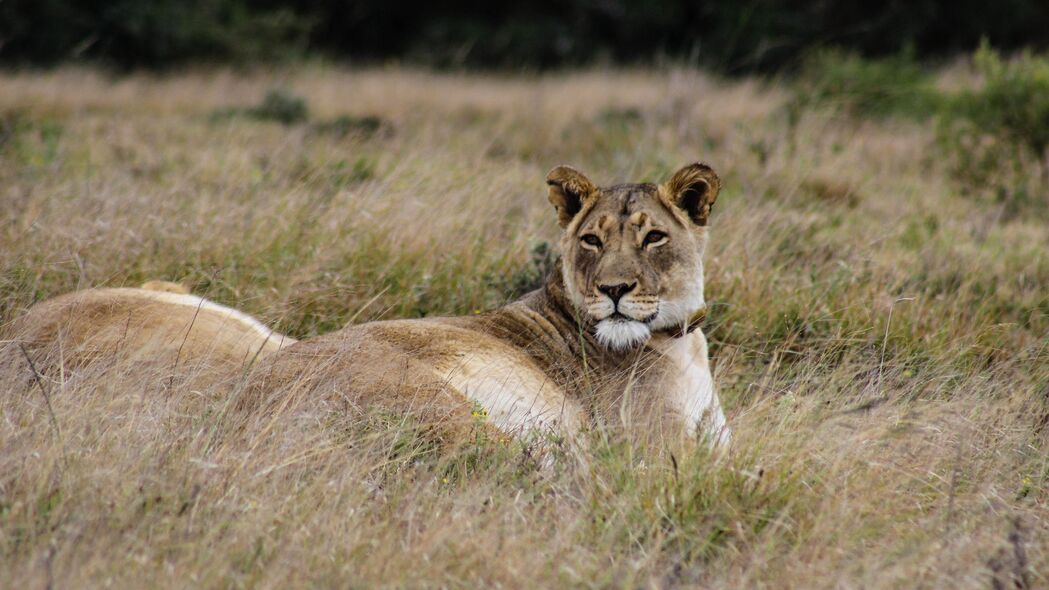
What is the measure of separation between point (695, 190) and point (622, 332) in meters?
0.87

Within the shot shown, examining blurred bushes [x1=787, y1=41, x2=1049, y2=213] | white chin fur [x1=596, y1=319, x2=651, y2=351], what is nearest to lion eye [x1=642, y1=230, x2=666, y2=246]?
white chin fur [x1=596, y1=319, x2=651, y2=351]

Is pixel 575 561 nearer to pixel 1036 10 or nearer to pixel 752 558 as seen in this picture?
pixel 752 558

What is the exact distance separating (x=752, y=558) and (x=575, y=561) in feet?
1.99

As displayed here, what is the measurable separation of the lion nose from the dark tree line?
16.3 meters

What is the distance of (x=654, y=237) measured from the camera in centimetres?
548

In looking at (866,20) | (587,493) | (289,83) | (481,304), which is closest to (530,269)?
(481,304)

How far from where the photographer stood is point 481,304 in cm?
702

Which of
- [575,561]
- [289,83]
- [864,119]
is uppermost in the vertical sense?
[575,561]

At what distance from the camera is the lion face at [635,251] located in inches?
208

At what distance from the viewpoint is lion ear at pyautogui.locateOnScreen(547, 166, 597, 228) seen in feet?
18.8

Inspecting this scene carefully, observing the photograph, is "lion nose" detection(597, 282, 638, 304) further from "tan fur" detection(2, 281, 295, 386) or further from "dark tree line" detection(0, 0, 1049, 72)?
"dark tree line" detection(0, 0, 1049, 72)

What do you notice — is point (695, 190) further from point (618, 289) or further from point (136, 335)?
point (136, 335)

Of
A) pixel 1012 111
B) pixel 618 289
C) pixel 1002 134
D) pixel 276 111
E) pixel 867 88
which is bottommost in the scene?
pixel 276 111

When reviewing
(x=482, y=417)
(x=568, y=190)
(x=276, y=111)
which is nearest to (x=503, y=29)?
(x=276, y=111)
